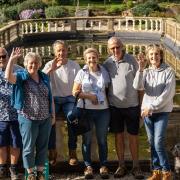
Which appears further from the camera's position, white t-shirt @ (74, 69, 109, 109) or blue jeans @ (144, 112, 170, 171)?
white t-shirt @ (74, 69, 109, 109)

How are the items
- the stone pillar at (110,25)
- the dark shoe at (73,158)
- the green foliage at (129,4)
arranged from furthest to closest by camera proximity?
the green foliage at (129,4) < the stone pillar at (110,25) < the dark shoe at (73,158)

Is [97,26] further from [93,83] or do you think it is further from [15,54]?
[15,54]

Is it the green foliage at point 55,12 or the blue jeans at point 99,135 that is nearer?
the blue jeans at point 99,135

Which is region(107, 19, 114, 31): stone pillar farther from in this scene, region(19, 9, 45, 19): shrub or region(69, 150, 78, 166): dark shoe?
region(69, 150, 78, 166): dark shoe

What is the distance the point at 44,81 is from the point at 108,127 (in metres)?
1.04

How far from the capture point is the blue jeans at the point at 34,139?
5.75 metres

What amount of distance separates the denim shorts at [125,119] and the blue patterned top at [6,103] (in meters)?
1.12

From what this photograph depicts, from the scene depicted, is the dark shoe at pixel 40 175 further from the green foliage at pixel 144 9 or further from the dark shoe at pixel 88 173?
the green foliage at pixel 144 9

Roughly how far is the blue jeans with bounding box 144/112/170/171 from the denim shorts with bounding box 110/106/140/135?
0.22 m

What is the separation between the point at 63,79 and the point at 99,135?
0.76m

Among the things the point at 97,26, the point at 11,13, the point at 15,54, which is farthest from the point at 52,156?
the point at 11,13

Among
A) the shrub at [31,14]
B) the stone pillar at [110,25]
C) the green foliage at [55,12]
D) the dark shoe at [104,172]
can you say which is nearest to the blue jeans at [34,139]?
the dark shoe at [104,172]

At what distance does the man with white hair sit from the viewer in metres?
6.00

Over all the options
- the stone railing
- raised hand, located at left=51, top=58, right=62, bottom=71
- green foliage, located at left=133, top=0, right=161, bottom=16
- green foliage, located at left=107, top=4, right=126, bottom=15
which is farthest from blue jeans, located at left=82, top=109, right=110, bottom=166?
green foliage, located at left=107, top=4, right=126, bottom=15
